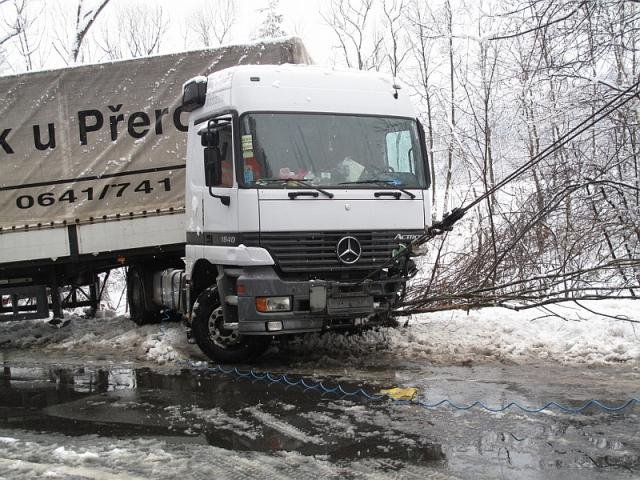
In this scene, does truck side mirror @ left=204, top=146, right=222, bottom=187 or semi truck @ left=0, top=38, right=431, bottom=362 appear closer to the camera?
semi truck @ left=0, top=38, right=431, bottom=362

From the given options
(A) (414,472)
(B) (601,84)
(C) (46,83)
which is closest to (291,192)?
(A) (414,472)

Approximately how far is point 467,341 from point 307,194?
2.90m

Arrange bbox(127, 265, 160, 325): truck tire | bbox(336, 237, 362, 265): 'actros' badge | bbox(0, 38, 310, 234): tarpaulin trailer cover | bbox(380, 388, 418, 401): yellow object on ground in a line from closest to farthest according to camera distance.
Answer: bbox(380, 388, 418, 401): yellow object on ground → bbox(336, 237, 362, 265): 'actros' badge → bbox(0, 38, 310, 234): tarpaulin trailer cover → bbox(127, 265, 160, 325): truck tire

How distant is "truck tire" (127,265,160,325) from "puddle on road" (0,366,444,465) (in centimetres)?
249

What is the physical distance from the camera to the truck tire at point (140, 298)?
33.7 ft

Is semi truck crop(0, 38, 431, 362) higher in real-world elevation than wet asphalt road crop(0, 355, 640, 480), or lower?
higher

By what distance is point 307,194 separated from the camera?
6621mm

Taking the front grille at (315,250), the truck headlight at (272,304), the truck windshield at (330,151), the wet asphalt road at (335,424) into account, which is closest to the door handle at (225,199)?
the truck windshield at (330,151)

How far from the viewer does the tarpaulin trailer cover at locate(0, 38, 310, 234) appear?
29.9 feet

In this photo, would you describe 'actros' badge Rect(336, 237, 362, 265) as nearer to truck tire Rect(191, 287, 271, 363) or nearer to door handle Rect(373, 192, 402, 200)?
door handle Rect(373, 192, 402, 200)

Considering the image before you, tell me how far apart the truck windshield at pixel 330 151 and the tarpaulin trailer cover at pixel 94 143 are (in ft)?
8.04

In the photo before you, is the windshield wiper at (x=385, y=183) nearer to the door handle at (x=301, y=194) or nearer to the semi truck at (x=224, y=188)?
the semi truck at (x=224, y=188)

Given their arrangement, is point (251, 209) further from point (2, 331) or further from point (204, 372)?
point (2, 331)

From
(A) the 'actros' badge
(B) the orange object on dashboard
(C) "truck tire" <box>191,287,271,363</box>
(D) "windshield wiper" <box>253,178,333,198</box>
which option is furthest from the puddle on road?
(B) the orange object on dashboard
